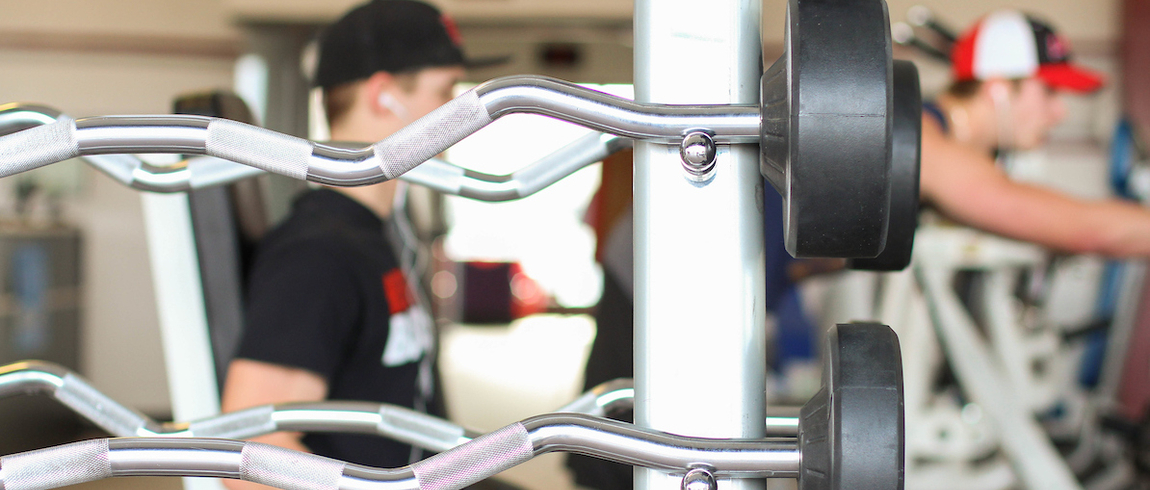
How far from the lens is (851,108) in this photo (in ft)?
0.91

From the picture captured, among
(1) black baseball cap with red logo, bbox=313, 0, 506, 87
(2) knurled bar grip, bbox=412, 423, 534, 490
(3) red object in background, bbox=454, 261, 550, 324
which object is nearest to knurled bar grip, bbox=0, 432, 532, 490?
(2) knurled bar grip, bbox=412, 423, 534, 490

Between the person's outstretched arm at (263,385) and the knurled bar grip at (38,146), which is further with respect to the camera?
the person's outstretched arm at (263,385)

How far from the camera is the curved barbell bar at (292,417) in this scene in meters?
0.43

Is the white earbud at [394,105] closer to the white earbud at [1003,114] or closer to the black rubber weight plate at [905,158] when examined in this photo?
the black rubber weight plate at [905,158]

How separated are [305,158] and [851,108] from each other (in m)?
0.20

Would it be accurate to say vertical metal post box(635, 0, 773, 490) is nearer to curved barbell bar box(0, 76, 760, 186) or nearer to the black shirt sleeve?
curved barbell bar box(0, 76, 760, 186)

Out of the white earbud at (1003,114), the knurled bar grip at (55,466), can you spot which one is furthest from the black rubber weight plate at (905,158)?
the white earbud at (1003,114)

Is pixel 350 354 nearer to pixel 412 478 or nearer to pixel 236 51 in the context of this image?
pixel 412 478

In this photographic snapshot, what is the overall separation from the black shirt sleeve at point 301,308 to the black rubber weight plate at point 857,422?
2.15ft

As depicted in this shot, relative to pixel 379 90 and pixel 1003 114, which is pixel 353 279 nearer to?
pixel 379 90

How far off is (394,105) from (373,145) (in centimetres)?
82

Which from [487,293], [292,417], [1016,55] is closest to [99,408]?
[292,417]

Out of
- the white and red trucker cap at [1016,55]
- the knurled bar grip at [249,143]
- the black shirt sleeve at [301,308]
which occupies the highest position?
the white and red trucker cap at [1016,55]

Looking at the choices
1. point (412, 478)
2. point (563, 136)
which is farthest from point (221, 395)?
point (563, 136)
